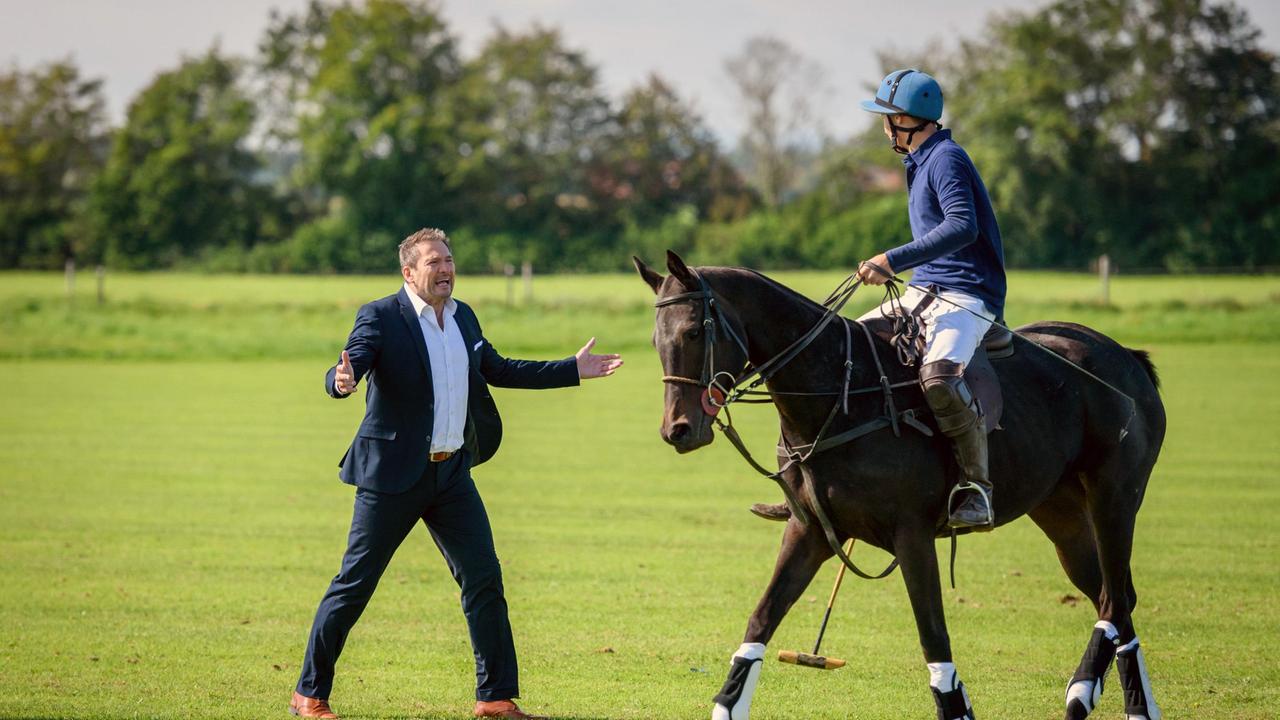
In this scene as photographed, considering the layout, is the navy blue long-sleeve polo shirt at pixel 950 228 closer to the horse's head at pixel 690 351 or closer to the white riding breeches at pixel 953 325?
the white riding breeches at pixel 953 325

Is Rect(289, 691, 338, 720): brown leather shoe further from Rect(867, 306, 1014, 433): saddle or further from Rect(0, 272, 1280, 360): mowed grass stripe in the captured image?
Rect(0, 272, 1280, 360): mowed grass stripe

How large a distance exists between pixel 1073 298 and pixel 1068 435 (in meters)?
38.9

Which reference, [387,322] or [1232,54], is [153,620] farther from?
[1232,54]

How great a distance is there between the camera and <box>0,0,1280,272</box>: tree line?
61250 millimetres

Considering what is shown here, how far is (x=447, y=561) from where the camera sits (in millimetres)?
7297

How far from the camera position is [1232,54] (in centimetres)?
6219

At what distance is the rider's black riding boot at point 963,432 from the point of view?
687 centimetres

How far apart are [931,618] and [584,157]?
68.3 metres

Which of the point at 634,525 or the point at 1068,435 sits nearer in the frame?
A: the point at 1068,435

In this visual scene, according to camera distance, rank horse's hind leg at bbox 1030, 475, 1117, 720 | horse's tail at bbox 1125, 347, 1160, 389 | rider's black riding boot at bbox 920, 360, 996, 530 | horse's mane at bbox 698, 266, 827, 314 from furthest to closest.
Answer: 1. horse's tail at bbox 1125, 347, 1160, 389
2. horse's hind leg at bbox 1030, 475, 1117, 720
3. rider's black riding boot at bbox 920, 360, 996, 530
4. horse's mane at bbox 698, 266, 827, 314

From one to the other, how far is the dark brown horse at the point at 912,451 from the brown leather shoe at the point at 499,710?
1.09 m

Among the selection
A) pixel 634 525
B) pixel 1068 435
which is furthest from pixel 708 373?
pixel 634 525

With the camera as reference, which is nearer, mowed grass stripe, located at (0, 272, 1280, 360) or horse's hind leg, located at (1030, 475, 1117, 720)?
horse's hind leg, located at (1030, 475, 1117, 720)

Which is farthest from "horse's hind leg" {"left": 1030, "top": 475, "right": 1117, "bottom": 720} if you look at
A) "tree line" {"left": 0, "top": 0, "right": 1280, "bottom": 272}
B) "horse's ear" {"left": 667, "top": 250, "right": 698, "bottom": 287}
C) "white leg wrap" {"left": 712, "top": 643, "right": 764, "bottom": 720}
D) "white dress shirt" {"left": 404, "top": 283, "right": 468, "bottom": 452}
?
"tree line" {"left": 0, "top": 0, "right": 1280, "bottom": 272}
